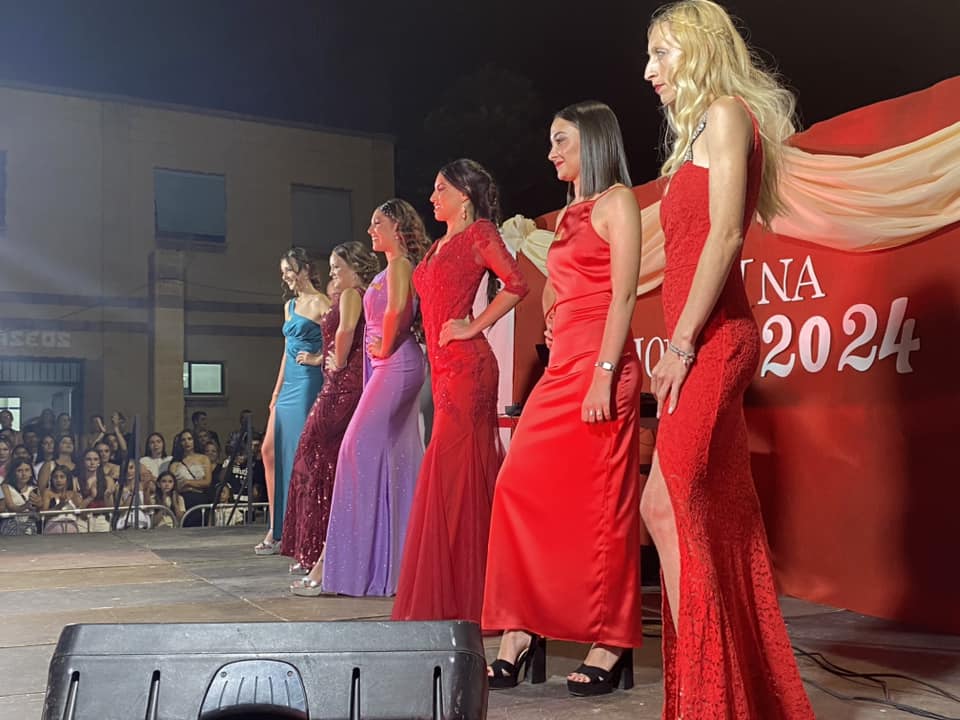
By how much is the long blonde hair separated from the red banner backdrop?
1.96 meters

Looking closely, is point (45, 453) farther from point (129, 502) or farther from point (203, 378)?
point (203, 378)

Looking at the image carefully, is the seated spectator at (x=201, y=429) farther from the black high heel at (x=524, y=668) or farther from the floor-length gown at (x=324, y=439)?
the black high heel at (x=524, y=668)

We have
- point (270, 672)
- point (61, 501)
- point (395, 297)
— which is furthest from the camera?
Answer: point (61, 501)

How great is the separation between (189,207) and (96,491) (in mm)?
8928

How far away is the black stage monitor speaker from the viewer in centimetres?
146

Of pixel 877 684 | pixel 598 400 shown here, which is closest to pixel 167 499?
pixel 598 400

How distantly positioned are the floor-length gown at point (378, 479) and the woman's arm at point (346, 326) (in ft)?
2.17

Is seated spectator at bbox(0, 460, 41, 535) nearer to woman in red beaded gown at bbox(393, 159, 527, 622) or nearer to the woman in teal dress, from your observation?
the woman in teal dress

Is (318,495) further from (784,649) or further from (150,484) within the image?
(150,484)

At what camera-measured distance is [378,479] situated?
441 cm

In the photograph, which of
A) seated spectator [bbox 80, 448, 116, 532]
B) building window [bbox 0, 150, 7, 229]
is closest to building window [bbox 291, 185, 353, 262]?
building window [bbox 0, 150, 7, 229]

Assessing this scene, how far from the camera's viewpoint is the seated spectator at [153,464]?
30.7 feet

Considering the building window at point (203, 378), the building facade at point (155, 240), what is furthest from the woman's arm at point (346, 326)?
the building window at point (203, 378)

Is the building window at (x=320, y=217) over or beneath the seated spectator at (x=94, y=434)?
over
